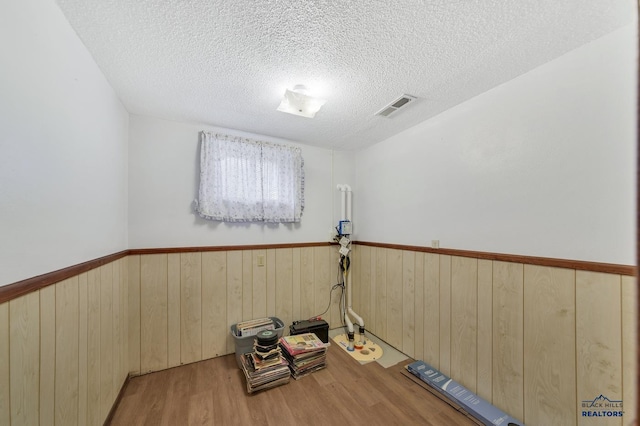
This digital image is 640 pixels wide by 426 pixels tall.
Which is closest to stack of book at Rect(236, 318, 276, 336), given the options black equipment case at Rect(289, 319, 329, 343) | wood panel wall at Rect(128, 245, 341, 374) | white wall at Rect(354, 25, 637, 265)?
wood panel wall at Rect(128, 245, 341, 374)

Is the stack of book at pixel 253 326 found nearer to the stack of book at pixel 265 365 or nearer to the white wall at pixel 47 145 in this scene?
the stack of book at pixel 265 365

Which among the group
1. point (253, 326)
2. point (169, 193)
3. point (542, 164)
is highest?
point (542, 164)

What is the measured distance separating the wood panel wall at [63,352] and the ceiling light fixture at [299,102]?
5.07 feet

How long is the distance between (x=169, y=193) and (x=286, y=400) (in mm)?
1926

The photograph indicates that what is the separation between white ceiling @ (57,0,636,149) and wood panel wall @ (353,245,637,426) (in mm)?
1192

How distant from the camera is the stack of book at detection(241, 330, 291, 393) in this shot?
5.85 feet

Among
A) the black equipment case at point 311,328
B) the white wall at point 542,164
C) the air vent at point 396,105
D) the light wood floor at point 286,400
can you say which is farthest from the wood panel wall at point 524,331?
the air vent at point 396,105

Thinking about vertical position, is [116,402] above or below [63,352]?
below

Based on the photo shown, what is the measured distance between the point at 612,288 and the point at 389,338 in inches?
68.0

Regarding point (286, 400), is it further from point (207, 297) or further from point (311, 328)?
point (207, 297)

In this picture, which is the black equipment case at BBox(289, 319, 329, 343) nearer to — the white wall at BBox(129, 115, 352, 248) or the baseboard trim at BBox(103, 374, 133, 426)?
the white wall at BBox(129, 115, 352, 248)

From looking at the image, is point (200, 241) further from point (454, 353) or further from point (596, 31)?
point (596, 31)
